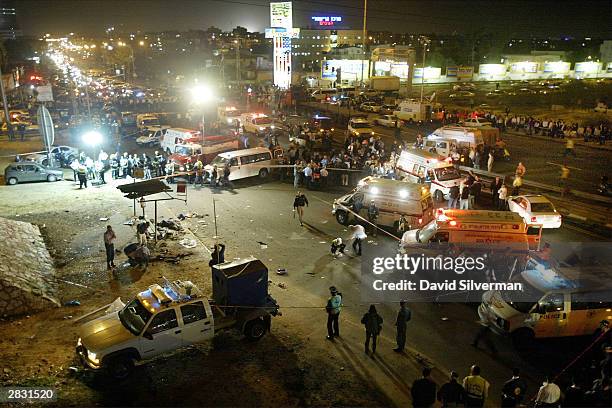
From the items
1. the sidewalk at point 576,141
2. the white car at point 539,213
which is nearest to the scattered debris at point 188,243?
the white car at point 539,213

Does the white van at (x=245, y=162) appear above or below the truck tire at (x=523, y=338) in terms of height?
above

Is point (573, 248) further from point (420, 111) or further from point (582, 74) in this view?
point (582, 74)

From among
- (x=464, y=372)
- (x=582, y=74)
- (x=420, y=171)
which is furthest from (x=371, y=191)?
(x=582, y=74)

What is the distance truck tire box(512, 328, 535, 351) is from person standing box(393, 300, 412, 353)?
263cm

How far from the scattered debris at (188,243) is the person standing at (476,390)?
34.6 feet

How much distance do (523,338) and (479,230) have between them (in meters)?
4.21

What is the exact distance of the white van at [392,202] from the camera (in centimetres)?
1734

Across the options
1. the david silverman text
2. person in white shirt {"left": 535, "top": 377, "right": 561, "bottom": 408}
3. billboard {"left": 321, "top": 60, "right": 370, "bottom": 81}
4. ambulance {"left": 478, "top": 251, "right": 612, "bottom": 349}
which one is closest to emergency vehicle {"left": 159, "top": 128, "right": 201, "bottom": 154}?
the david silverman text

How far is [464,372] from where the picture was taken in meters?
9.70

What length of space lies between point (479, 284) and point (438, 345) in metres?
3.50

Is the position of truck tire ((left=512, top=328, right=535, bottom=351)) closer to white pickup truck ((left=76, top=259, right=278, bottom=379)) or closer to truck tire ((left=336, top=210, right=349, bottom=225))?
white pickup truck ((left=76, top=259, right=278, bottom=379))

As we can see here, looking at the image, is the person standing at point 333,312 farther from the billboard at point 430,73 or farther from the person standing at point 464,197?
the billboard at point 430,73

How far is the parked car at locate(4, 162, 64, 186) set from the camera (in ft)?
78.1

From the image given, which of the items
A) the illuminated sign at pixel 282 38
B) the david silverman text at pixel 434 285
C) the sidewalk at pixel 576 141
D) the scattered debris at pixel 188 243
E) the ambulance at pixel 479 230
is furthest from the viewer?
the illuminated sign at pixel 282 38
